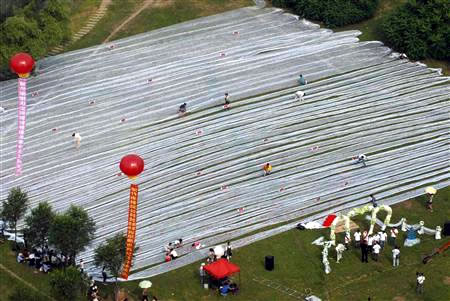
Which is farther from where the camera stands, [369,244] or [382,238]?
[382,238]

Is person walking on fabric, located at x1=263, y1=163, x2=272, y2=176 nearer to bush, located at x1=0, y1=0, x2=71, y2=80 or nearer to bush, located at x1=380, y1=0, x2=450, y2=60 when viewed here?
bush, located at x1=380, y1=0, x2=450, y2=60

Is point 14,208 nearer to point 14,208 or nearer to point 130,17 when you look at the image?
point 14,208

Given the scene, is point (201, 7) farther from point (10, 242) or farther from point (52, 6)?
point (10, 242)

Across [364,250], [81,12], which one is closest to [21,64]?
[364,250]

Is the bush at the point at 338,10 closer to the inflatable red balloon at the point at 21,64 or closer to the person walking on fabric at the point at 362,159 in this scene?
the person walking on fabric at the point at 362,159

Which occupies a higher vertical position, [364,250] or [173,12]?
[364,250]

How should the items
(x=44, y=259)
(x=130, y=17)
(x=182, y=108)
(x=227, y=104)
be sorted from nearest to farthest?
(x=44, y=259)
(x=182, y=108)
(x=227, y=104)
(x=130, y=17)

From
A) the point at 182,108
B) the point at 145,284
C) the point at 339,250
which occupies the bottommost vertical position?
the point at 182,108

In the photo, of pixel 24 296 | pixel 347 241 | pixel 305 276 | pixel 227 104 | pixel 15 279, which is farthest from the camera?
pixel 227 104
